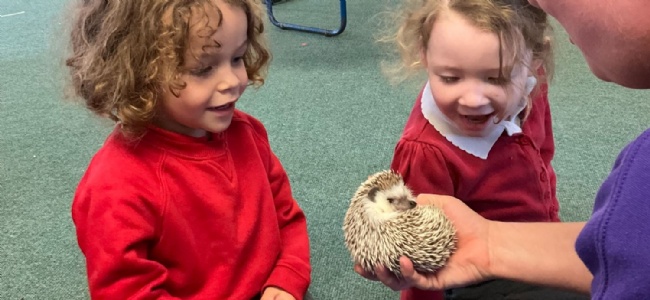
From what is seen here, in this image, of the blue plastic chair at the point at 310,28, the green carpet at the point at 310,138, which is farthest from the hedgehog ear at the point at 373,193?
the blue plastic chair at the point at 310,28

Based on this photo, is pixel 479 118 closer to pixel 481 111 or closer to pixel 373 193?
pixel 481 111

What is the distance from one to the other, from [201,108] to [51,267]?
0.81 meters

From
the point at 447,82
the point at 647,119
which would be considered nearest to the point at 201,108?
the point at 447,82

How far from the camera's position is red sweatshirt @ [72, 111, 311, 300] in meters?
0.94

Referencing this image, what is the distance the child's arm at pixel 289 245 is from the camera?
1133mm

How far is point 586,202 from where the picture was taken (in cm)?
173

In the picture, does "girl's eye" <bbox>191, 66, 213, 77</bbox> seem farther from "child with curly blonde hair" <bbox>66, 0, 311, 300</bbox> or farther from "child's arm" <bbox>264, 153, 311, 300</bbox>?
"child's arm" <bbox>264, 153, 311, 300</bbox>

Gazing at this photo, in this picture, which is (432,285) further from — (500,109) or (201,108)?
(201,108)

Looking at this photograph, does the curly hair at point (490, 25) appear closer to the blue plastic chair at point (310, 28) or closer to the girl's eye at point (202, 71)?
the girl's eye at point (202, 71)

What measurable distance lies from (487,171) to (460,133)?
0.32ft

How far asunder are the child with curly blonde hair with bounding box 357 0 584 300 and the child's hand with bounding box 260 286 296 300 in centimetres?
29

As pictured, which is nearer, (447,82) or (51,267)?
(447,82)

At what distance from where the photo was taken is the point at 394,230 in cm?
98

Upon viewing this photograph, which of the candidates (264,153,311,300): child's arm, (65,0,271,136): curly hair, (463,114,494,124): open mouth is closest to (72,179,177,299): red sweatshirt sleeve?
(65,0,271,136): curly hair
